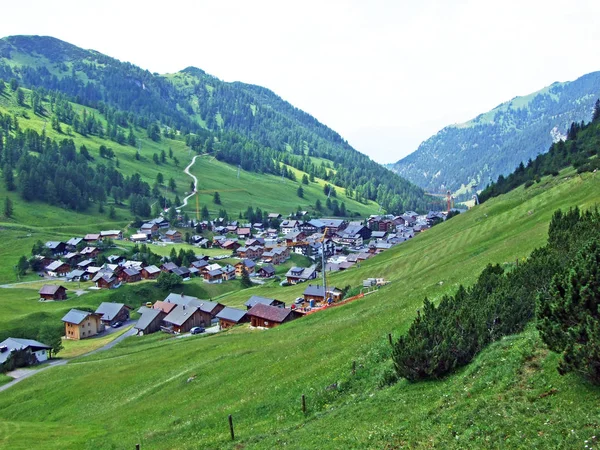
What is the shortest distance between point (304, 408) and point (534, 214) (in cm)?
5758

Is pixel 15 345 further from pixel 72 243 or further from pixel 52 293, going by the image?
pixel 72 243

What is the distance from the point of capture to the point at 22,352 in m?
88.4

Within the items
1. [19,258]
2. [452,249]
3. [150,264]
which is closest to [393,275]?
[452,249]

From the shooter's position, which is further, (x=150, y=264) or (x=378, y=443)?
(x=150, y=264)

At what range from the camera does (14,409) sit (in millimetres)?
59969

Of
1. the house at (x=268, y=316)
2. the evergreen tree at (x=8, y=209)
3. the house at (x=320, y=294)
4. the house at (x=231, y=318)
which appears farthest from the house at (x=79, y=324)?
the evergreen tree at (x=8, y=209)

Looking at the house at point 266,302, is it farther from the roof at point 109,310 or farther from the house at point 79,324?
the house at point 79,324

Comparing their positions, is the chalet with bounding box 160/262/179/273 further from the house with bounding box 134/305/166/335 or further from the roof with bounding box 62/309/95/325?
the house with bounding box 134/305/166/335

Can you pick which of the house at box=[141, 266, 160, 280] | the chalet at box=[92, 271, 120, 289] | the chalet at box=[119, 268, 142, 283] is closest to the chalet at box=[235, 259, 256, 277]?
the house at box=[141, 266, 160, 280]

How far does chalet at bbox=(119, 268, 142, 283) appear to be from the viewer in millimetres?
156125

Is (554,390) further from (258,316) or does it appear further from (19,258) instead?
(19,258)

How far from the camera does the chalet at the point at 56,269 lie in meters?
159

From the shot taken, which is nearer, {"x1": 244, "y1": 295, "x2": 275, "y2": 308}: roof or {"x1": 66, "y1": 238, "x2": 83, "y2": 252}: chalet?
{"x1": 244, "y1": 295, "x2": 275, "y2": 308}: roof

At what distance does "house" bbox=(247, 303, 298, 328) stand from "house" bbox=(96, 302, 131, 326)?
173ft
